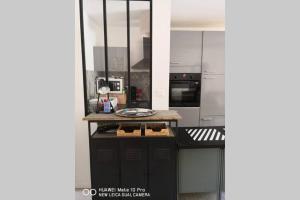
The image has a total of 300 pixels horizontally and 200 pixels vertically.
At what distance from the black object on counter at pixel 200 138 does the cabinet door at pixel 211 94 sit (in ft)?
2.85

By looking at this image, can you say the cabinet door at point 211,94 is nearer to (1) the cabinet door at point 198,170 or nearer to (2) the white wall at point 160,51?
(2) the white wall at point 160,51

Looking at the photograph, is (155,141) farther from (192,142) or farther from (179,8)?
(179,8)

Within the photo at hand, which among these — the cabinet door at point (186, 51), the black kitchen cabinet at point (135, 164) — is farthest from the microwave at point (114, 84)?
the cabinet door at point (186, 51)

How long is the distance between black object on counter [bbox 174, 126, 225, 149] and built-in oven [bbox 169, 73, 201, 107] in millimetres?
859

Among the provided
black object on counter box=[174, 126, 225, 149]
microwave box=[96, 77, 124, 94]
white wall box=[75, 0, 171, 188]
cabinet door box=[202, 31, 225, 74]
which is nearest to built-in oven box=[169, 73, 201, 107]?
cabinet door box=[202, 31, 225, 74]

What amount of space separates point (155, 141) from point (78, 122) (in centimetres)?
103

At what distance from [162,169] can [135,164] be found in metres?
0.27

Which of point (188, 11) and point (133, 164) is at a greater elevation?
point (188, 11)

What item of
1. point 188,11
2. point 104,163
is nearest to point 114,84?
point 104,163

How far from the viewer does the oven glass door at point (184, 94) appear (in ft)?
9.59

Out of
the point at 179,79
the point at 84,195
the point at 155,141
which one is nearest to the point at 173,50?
the point at 179,79

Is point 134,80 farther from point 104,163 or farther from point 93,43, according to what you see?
point 104,163

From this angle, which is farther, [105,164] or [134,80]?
[134,80]

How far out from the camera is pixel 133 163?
1.75 m
